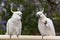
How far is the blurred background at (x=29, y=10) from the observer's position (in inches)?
123

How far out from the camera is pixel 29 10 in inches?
124

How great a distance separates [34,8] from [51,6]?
0.27 m

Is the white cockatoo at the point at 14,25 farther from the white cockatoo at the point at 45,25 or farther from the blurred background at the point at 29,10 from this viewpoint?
the blurred background at the point at 29,10

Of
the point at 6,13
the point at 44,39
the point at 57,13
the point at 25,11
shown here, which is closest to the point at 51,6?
the point at 57,13

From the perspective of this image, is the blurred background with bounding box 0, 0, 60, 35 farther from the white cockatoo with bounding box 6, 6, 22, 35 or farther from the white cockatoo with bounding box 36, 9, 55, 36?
the white cockatoo with bounding box 6, 6, 22, 35

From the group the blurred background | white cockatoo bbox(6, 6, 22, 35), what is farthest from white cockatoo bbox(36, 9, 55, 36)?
the blurred background

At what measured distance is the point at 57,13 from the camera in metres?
3.23

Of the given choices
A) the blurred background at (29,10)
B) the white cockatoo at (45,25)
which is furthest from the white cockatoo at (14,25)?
the blurred background at (29,10)

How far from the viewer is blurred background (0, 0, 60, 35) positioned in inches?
123

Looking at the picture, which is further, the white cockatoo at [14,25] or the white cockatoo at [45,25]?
the white cockatoo at [45,25]

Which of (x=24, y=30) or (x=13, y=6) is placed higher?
(x=13, y=6)

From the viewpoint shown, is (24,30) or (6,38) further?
(24,30)

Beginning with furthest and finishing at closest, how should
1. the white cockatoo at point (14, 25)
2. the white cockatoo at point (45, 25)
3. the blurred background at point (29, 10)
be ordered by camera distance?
1. the blurred background at point (29, 10)
2. the white cockatoo at point (45, 25)
3. the white cockatoo at point (14, 25)

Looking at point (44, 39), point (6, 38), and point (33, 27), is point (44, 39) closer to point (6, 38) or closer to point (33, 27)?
point (6, 38)
